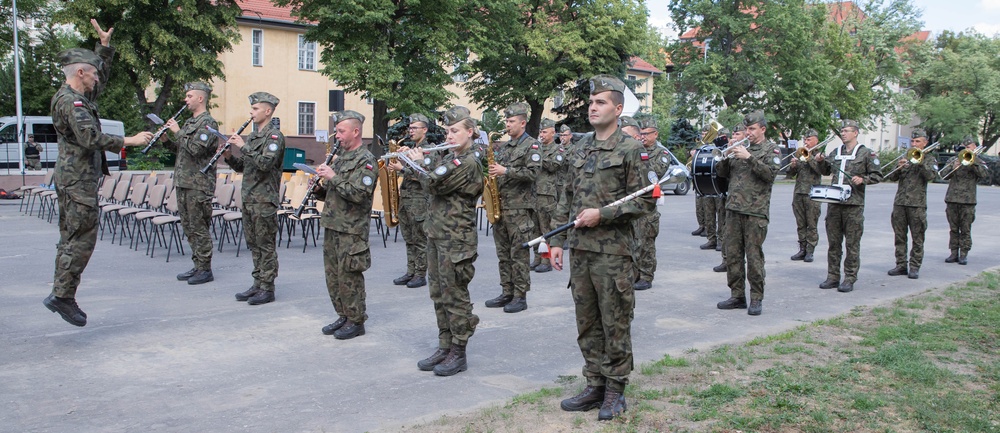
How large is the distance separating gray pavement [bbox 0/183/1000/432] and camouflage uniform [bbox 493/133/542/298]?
0.41 metres

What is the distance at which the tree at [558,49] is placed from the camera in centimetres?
3369

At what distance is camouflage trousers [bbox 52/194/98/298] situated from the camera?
686 centimetres

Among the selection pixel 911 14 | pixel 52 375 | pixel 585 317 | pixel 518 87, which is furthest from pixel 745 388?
pixel 911 14

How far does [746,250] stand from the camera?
823cm

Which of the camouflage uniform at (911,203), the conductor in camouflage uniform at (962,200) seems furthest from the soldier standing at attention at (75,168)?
the conductor in camouflage uniform at (962,200)

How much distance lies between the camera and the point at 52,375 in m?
5.71

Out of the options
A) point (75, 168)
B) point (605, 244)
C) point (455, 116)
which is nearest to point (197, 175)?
point (75, 168)

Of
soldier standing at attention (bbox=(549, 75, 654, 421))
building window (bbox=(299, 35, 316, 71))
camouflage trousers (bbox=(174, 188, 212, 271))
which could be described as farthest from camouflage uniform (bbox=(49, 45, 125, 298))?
building window (bbox=(299, 35, 316, 71))

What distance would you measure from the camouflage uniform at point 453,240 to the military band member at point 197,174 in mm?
4113

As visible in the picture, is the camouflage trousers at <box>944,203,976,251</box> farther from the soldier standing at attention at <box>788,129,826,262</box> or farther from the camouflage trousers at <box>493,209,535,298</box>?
the camouflage trousers at <box>493,209,535,298</box>

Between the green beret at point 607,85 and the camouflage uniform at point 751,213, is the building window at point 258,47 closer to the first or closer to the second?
the camouflage uniform at point 751,213

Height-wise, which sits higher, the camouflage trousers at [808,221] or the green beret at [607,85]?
the green beret at [607,85]

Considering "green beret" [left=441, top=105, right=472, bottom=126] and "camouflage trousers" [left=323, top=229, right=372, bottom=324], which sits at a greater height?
"green beret" [left=441, top=105, right=472, bottom=126]

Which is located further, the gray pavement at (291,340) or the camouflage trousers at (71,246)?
the camouflage trousers at (71,246)
